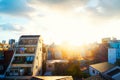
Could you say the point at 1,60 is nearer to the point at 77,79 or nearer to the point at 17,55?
the point at 17,55

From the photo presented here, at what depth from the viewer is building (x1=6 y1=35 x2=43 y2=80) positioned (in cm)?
3644

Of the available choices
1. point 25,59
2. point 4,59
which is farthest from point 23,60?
point 4,59

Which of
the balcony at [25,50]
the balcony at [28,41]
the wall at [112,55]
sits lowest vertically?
the wall at [112,55]

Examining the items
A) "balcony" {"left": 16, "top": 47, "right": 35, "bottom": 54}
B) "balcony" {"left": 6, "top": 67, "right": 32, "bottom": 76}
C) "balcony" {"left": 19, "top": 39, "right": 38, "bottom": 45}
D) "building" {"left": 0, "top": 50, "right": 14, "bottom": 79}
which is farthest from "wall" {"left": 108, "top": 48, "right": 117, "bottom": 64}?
"building" {"left": 0, "top": 50, "right": 14, "bottom": 79}

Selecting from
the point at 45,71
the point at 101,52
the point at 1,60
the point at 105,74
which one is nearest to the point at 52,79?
the point at 105,74

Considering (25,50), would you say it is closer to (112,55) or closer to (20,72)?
(20,72)

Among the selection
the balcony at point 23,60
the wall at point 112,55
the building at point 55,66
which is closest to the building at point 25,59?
the balcony at point 23,60

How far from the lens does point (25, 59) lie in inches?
1523

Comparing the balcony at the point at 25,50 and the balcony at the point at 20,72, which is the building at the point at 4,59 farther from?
the balcony at the point at 25,50

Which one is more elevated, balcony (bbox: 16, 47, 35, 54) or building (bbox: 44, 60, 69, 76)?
balcony (bbox: 16, 47, 35, 54)

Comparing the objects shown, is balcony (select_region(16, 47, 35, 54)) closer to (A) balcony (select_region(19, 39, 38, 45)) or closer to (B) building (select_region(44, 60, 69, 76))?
(A) balcony (select_region(19, 39, 38, 45))

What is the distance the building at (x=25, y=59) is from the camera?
36.4 m

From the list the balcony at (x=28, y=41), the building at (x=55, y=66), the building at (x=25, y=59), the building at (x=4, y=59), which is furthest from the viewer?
the building at (x=55, y=66)

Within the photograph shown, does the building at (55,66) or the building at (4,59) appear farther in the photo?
the building at (55,66)
